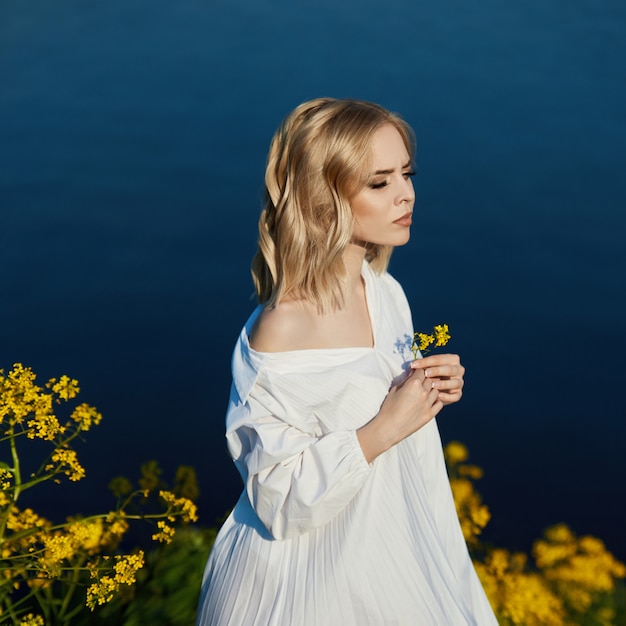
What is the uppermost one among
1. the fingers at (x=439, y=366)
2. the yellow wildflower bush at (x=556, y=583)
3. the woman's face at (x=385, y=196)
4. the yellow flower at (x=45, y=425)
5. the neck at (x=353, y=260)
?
the woman's face at (x=385, y=196)

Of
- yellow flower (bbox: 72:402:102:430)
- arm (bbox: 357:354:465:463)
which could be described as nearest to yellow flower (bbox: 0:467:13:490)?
yellow flower (bbox: 72:402:102:430)

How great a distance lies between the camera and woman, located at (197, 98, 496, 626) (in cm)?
172

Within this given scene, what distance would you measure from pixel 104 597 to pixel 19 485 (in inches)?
11.3

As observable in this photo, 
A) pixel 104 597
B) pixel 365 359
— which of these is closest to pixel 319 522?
→ pixel 365 359

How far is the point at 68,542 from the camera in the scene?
1.99m

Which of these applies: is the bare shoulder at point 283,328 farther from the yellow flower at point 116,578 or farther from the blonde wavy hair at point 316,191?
the yellow flower at point 116,578

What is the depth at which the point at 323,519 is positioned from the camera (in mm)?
1725

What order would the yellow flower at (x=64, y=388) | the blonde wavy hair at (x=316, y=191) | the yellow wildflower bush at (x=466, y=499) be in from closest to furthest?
the blonde wavy hair at (x=316, y=191)
the yellow flower at (x=64, y=388)
the yellow wildflower bush at (x=466, y=499)

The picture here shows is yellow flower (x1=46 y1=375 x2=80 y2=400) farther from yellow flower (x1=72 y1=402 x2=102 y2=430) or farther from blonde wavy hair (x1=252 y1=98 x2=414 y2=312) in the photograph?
blonde wavy hair (x1=252 y1=98 x2=414 y2=312)

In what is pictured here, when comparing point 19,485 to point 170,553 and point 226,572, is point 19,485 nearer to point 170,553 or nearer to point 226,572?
point 226,572

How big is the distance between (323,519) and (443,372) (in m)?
0.34

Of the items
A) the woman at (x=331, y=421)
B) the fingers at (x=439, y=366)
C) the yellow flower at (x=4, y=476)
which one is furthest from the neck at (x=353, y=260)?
the yellow flower at (x=4, y=476)

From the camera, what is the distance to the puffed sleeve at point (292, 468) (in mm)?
1700

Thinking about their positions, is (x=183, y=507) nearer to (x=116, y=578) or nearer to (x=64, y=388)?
(x=116, y=578)
